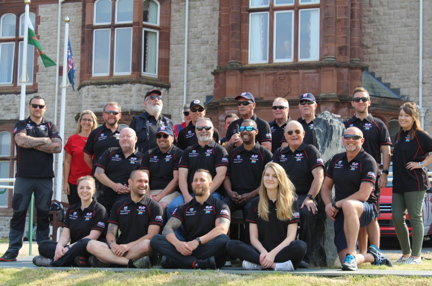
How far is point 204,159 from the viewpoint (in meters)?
9.59

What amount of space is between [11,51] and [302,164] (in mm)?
15790

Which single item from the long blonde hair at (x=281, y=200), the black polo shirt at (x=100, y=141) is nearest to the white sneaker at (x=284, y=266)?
the long blonde hair at (x=281, y=200)

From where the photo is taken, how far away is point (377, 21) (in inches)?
752

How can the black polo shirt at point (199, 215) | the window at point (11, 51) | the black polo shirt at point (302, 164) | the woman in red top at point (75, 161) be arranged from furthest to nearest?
the window at point (11, 51), the woman in red top at point (75, 161), the black polo shirt at point (302, 164), the black polo shirt at point (199, 215)

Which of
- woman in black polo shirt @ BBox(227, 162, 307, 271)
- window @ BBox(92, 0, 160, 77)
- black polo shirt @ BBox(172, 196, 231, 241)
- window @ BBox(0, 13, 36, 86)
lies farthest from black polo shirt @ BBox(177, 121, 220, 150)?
window @ BBox(0, 13, 36, 86)

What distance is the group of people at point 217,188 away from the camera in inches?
336

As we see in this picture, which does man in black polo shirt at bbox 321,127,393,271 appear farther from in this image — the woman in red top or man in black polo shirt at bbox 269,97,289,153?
the woman in red top

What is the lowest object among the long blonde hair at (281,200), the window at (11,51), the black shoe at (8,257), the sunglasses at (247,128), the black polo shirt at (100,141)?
the black shoe at (8,257)

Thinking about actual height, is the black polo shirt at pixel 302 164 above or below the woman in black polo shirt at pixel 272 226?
above

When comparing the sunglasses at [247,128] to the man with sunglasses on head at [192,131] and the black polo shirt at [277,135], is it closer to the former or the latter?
the black polo shirt at [277,135]

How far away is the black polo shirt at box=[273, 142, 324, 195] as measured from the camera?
901 cm

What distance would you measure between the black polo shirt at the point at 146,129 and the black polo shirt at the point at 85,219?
4.73ft

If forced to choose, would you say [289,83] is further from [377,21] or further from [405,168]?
[405,168]

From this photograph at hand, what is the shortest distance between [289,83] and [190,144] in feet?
25.5
